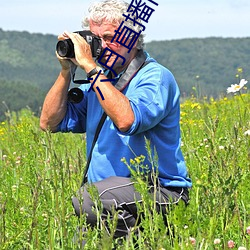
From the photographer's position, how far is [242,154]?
4.52m

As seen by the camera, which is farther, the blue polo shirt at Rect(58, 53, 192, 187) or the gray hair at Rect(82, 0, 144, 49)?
the gray hair at Rect(82, 0, 144, 49)

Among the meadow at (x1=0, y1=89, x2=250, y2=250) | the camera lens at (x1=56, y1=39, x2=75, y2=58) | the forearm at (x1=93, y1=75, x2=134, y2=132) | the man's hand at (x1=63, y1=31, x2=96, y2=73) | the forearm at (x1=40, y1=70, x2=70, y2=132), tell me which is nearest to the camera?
the meadow at (x1=0, y1=89, x2=250, y2=250)

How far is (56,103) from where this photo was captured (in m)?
3.92

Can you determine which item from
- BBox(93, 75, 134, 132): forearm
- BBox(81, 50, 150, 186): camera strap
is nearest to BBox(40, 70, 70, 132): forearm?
BBox(81, 50, 150, 186): camera strap

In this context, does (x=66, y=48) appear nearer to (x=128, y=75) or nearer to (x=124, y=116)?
(x=128, y=75)

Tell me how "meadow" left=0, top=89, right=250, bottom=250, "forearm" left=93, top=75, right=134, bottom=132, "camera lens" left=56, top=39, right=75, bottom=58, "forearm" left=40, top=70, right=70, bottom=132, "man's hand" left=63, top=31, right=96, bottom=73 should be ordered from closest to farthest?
"meadow" left=0, top=89, right=250, bottom=250 → "forearm" left=93, top=75, right=134, bottom=132 → "man's hand" left=63, top=31, right=96, bottom=73 → "camera lens" left=56, top=39, right=75, bottom=58 → "forearm" left=40, top=70, right=70, bottom=132

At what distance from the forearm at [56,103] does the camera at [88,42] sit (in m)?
0.30

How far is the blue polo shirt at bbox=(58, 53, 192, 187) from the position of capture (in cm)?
338

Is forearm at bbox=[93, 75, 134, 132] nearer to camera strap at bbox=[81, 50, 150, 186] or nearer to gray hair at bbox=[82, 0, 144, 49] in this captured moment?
camera strap at bbox=[81, 50, 150, 186]

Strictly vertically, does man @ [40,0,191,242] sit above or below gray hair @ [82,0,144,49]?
below

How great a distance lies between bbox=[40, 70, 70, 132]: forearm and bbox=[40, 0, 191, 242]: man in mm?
46

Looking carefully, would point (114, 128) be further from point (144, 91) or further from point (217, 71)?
point (217, 71)

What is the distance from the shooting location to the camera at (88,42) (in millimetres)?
3447

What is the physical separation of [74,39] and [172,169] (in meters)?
0.83
